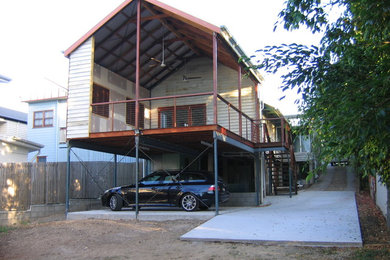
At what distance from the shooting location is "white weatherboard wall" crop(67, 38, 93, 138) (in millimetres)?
14039

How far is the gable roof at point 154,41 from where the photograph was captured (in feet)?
45.5

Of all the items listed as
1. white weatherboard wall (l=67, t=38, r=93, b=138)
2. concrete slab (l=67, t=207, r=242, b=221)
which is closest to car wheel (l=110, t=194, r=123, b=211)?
concrete slab (l=67, t=207, r=242, b=221)

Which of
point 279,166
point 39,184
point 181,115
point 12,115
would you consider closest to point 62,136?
point 12,115

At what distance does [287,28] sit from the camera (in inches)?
263

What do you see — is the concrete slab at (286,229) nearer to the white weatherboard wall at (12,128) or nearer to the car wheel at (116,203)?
the car wheel at (116,203)

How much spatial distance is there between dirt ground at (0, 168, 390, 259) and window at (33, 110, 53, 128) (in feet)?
50.0

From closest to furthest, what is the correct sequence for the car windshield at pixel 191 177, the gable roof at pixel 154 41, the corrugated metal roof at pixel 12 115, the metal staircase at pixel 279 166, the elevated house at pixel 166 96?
the car windshield at pixel 191 177
the elevated house at pixel 166 96
the gable roof at pixel 154 41
the metal staircase at pixel 279 166
the corrugated metal roof at pixel 12 115

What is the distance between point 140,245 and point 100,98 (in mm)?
8403

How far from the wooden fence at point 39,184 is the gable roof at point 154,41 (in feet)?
15.0

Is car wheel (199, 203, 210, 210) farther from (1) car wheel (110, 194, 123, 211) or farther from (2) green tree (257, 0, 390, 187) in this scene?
(2) green tree (257, 0, 390, 187)

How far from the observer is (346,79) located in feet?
19.6

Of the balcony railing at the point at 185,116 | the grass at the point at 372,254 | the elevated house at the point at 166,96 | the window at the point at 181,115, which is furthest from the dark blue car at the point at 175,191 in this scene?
the grass at the point at 372,254

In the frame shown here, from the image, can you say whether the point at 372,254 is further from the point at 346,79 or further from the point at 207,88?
the point at 207,88

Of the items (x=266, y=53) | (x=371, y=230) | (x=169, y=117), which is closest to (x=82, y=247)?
(x=266, y=53)
